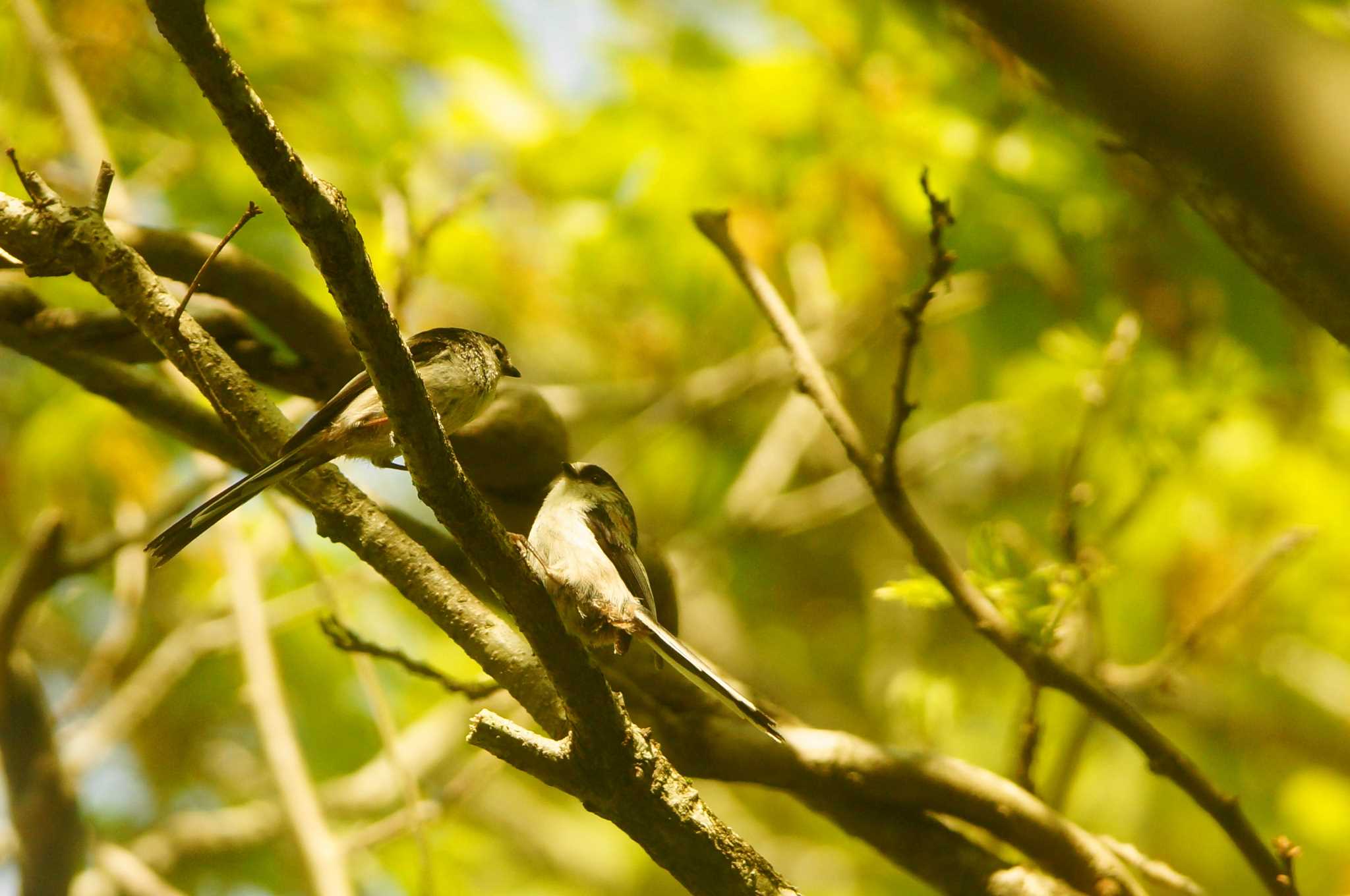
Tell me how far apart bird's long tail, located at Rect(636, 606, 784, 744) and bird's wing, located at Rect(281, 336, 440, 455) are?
3.01 ft

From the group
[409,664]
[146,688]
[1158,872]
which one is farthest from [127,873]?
[1158,872]

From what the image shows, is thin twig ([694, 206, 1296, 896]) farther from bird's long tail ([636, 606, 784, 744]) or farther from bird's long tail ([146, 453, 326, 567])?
bird's long tail ([146, 453, 326, 567])

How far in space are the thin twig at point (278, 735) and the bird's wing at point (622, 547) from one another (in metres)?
1.56

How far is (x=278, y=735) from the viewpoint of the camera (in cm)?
414

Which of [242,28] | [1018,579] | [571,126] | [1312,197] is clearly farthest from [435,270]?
[1312,197]

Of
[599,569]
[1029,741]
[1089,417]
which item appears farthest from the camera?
[1089,417]

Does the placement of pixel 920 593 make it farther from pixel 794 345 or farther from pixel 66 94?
pixel 66 94

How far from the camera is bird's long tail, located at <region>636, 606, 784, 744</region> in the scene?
2598 mm

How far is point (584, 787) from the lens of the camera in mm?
2273

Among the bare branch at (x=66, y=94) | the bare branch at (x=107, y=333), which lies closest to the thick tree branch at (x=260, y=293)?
the bare branch at (x=107, y=333)

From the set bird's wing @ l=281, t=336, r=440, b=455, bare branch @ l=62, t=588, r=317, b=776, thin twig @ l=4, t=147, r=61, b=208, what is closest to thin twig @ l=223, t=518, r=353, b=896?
bare branch @ l=62, t=588, r=317, b=776

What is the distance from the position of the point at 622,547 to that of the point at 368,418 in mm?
834

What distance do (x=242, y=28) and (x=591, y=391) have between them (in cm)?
250

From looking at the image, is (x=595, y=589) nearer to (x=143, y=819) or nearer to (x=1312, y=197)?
(x=1312, y=197)
